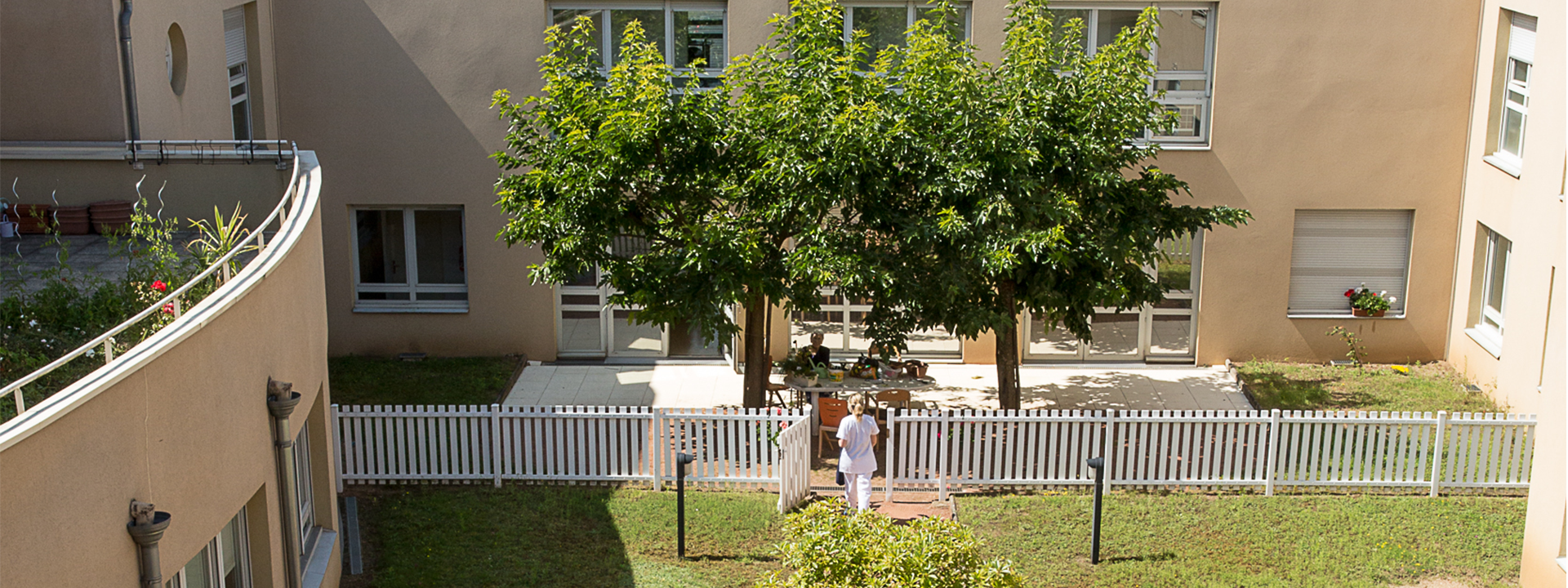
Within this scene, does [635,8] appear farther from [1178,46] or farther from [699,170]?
[1178,46]

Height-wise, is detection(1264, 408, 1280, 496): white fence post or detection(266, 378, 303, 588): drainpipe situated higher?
detection(266, 378, 303, 588): drainpipe

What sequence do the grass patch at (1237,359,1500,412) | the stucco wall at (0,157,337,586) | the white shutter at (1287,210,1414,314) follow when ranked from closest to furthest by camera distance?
1. the stucco wall at (0,157,337,586)
2. the grass patch at (1237,359,1500,412)
3. the white shutter at (1287,210,1414,314)

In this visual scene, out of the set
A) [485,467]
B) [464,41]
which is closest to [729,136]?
[485,467]

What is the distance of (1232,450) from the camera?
13195 millimetres

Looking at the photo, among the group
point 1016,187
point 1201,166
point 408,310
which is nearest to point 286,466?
point 1016,187

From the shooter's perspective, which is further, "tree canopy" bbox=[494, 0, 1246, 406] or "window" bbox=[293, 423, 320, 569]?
"tree canopy" bbox=[494, 0, 1246, 406]

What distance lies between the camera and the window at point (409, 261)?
1778 cm

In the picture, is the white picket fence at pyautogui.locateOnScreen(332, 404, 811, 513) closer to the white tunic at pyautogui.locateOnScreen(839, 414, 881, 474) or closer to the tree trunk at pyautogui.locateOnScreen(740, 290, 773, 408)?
the white tunic at pyautogui.locateOnScreen(839, 414, 881, 474)

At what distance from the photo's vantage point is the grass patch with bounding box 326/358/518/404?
15.9 metres

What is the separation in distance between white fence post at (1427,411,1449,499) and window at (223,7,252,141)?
1364 centimetres

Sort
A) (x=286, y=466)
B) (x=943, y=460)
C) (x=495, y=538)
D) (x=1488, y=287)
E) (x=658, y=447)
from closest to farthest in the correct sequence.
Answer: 1. (x=286, y=466)
2. (x=495, y=538)
3. (x=943, y=460)
4. (x=658, y=447)
5. (x=1488, y=287)

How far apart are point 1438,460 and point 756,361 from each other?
7.15 meters

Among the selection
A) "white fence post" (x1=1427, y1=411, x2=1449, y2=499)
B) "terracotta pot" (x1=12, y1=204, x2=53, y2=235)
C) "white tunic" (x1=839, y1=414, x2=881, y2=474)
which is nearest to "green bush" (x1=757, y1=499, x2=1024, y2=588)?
"white tunic" (x1=839, y1=414, x2=881, y2=474)

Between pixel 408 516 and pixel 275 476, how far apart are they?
374 cm
